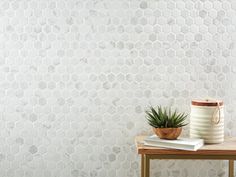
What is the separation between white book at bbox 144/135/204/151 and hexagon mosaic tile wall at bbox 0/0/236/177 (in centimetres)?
33

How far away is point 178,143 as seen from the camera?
2391 millimetres

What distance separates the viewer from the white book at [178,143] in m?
2.37

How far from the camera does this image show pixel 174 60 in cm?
277

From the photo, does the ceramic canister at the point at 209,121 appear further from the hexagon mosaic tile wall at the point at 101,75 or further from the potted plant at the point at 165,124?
the hexagon mosaic tile wall at the point at 101,75

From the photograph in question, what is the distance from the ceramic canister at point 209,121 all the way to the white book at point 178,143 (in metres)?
0.06

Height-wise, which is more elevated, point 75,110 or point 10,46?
point 10,46

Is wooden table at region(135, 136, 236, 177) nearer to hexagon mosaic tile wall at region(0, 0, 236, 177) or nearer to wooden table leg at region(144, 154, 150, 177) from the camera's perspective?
wooden table leg at region(144, 154, 150, 177)

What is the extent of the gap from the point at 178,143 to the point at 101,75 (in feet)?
2.26

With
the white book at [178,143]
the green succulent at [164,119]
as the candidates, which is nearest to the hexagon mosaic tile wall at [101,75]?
the green succulent at [164,119]

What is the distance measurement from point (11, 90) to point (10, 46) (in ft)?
0.90

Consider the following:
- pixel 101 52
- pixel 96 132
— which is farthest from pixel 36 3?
pixel 96 132

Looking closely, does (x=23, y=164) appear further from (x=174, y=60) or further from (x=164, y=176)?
(x=174, y=60)

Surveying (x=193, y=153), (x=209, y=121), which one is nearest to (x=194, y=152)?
(x=193, y=153)

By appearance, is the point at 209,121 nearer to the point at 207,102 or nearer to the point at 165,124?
the point at 207,102
